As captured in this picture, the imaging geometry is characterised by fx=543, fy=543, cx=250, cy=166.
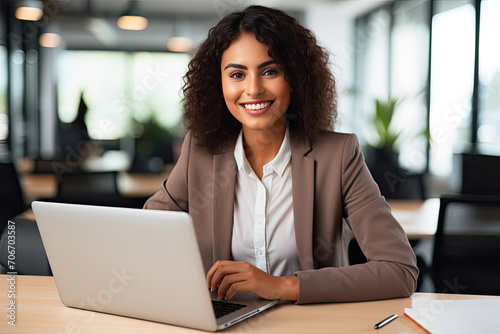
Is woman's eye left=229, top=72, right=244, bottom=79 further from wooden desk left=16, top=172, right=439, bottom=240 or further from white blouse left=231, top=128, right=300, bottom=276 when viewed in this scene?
wooden desk left=16, top=172, right=439, bottom=240

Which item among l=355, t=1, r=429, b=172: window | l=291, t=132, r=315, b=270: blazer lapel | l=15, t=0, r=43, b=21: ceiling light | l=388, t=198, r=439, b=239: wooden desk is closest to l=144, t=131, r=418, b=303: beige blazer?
l=291, t=132, r=315, b=270: blazer lapel

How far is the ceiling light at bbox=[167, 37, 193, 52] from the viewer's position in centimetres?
936

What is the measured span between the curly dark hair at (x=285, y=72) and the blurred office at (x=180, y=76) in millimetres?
3933

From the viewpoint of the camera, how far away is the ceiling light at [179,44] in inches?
368

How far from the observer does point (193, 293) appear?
1.02 m

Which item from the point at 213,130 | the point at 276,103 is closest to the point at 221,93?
the point at 213,130

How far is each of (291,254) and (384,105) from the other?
17.4 feet

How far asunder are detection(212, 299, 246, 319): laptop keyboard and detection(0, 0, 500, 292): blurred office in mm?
4531

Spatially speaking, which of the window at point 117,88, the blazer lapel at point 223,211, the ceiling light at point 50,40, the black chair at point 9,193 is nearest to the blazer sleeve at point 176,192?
Answer: the blazer lapel at point 223,211

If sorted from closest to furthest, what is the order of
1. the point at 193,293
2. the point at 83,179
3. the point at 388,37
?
the point at 193,293 < the point at 83,179 < the point at 388,37

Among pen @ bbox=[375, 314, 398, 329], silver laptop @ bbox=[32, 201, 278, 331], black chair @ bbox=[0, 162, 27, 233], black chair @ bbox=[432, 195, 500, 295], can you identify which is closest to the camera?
silver laptop @ bbox=[32, 201, 278, 331]

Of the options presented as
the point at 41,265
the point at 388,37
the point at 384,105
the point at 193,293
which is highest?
the point at 388,37

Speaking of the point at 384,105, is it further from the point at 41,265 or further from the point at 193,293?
the point at 193,293

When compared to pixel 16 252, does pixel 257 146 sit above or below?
above
